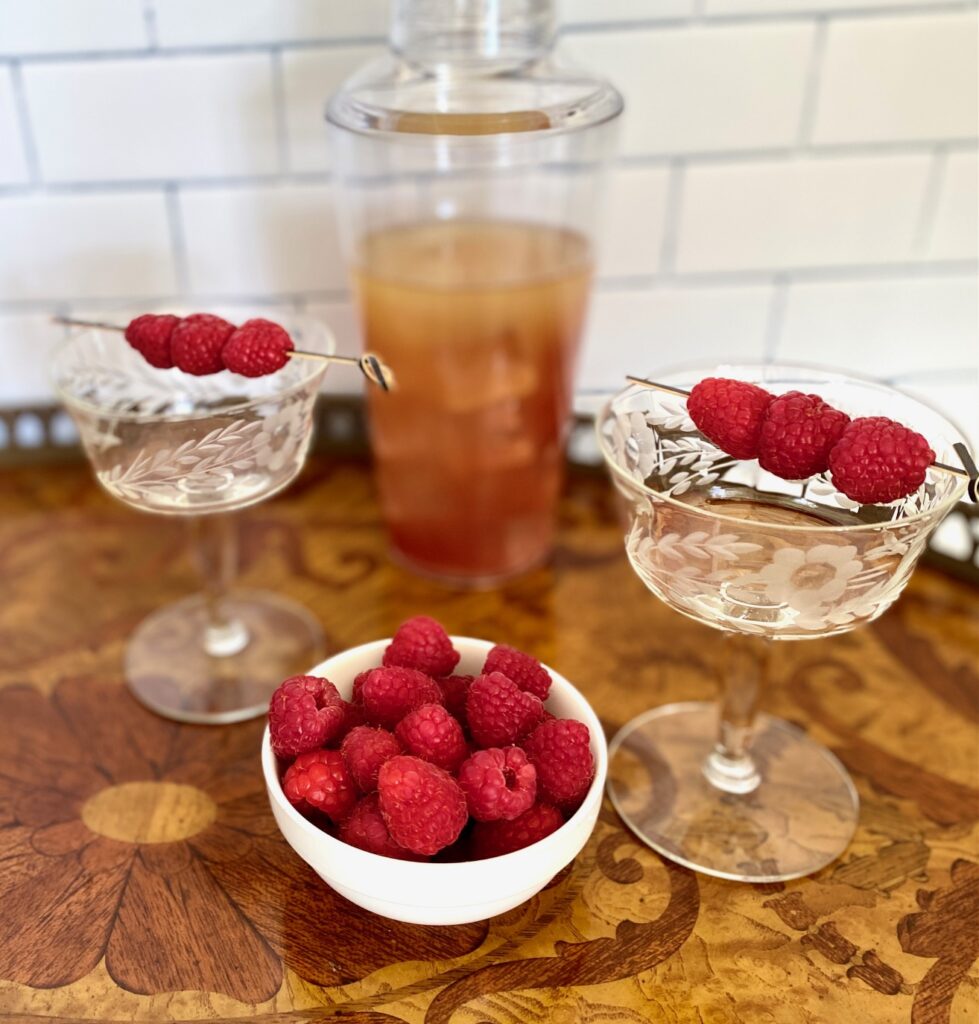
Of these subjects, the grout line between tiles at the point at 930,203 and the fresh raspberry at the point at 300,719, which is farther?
the grout line between tiles at the point at 930,203

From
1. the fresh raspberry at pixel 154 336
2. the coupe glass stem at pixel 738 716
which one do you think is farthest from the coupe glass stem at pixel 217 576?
the coupe glass stem at pixel 738 716

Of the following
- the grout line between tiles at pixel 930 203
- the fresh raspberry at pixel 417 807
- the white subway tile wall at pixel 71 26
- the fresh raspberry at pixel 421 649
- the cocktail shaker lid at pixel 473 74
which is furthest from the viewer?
the grout line between tiles at pixel 930 203

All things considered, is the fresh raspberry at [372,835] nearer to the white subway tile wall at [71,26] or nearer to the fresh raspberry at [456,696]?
the fresh raspberry at [456,696]

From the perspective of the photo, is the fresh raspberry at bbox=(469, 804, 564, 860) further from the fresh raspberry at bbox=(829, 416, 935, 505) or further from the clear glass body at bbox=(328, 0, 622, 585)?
the clear glass body at bbox=(328, 0, 622, 585)

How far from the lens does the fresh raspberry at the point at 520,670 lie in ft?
1.90

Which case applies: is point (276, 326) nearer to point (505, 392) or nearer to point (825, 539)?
point (505, 392)

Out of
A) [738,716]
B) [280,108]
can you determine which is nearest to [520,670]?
[738,716]

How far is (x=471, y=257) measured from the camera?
0.80 metres

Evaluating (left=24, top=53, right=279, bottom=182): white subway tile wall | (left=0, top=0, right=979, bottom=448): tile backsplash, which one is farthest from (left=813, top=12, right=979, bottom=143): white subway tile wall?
(left=24, top=53, right=279, bottom=182): white subway tile wall

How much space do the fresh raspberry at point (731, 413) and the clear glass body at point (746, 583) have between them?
41 mm

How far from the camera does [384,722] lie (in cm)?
56

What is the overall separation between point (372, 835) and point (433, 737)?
0.05 meters

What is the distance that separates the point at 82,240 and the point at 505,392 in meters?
0.40

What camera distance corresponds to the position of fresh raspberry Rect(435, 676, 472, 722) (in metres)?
0.58
